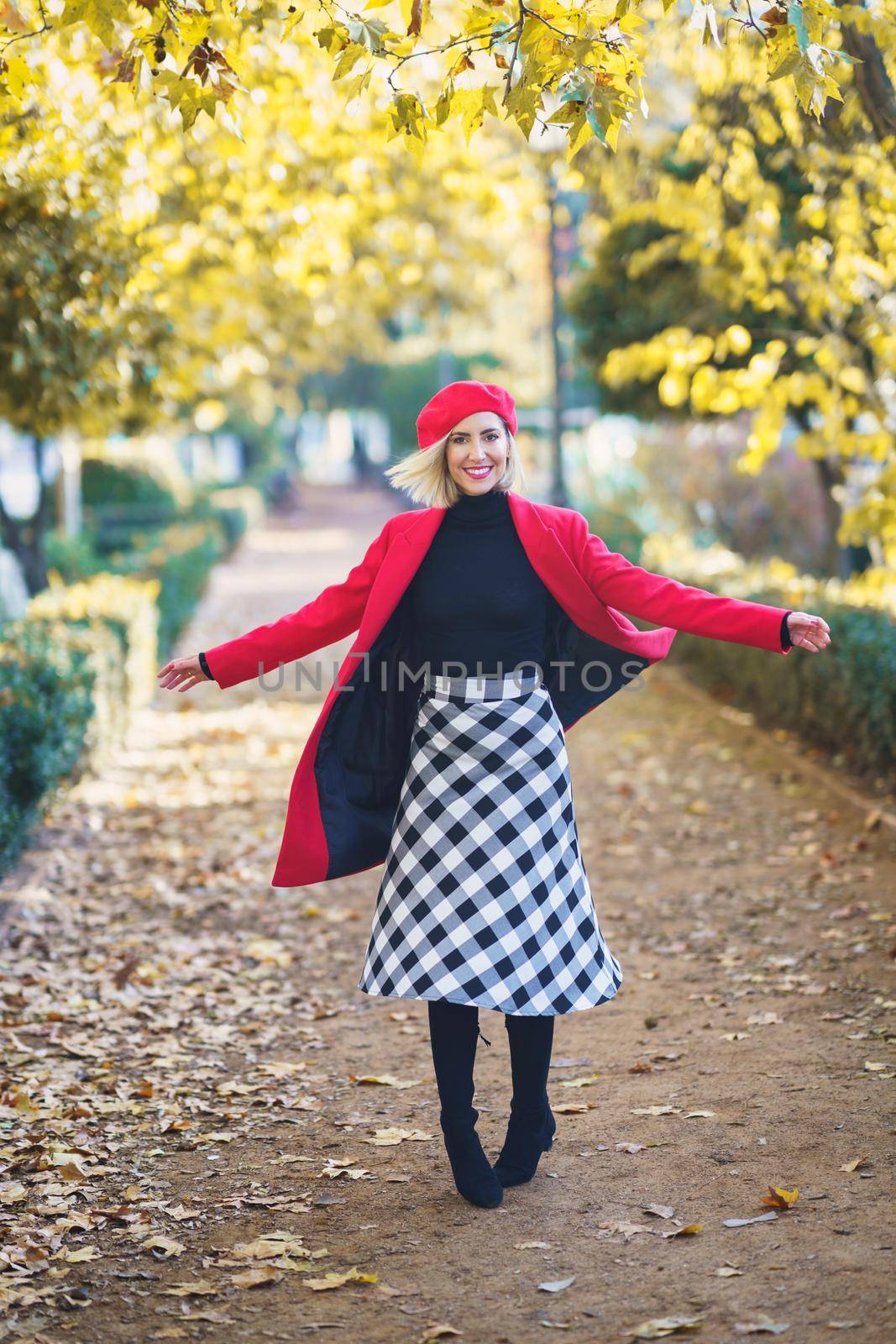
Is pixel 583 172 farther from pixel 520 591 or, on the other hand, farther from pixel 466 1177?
pixel 466 1177

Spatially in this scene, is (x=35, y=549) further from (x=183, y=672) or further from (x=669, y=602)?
(x=669, y=602)

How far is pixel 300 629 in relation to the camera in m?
3.76

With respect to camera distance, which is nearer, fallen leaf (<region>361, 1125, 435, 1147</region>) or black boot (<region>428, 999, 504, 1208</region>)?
black boot (<region>428, 999, 504, 1208</region>)

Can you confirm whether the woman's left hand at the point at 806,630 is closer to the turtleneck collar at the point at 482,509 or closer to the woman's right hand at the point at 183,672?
the turtleneck collar at the point at 482,509

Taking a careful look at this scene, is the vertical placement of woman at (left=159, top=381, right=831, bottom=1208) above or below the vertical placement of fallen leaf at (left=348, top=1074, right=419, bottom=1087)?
above

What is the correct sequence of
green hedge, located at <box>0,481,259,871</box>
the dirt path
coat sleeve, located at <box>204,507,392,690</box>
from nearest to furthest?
the dirt path
coat sleeve, located at <box>204,507,392,690</box>
green hedge, located at <box>0,481,259,871</box>

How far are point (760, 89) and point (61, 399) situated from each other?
172 inches

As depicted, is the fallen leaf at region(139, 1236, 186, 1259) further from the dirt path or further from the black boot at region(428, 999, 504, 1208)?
the black boot at region(428, 999, 504, 1208)

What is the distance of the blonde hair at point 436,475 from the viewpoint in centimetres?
364

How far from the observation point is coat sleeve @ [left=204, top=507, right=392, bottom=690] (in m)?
3.74

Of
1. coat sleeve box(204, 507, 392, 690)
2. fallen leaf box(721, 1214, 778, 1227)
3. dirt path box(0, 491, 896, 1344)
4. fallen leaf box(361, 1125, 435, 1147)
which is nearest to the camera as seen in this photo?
dirt path box(0, 491, 896, 1344)

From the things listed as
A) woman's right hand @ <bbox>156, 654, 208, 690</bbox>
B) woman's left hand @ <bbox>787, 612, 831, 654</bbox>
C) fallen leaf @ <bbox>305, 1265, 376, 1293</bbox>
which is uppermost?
woman's left hand @ <bbox>787, 612, 831, 654</bbox>

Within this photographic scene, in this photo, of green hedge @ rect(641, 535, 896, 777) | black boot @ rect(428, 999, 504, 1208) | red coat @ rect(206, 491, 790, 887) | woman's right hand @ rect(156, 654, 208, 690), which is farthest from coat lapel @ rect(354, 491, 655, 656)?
green hedge @ rect(641, 535, 896, 777)

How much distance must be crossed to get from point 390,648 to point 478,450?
1.95 ft
